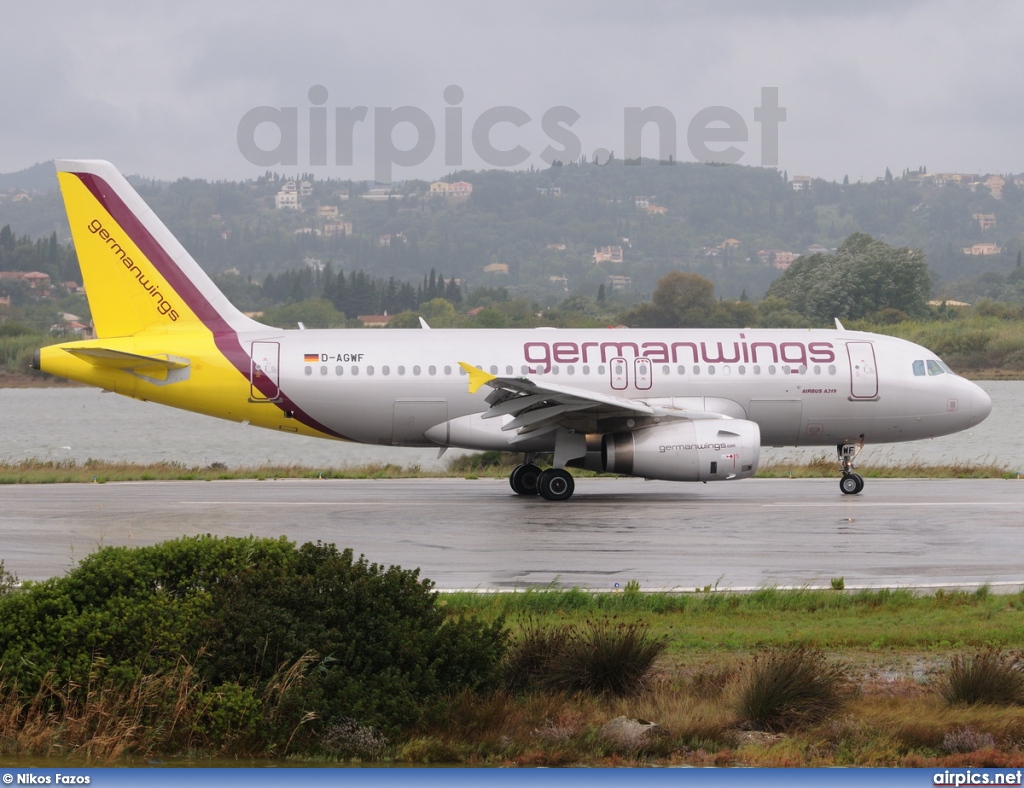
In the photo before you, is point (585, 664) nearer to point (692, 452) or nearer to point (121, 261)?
point (692, 452)

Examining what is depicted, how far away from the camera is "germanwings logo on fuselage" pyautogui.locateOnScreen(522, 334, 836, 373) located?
27188 millimetres

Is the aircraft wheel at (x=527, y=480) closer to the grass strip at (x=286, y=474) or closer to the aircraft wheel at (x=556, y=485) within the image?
the aircraft wheel at (x=556, y=485)

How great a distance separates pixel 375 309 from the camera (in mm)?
129500

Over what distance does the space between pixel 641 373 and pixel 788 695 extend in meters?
17.8

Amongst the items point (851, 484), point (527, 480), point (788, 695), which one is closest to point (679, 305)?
point (851, 484)

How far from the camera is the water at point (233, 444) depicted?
51.9 meters

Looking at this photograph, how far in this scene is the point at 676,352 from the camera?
27297 mm

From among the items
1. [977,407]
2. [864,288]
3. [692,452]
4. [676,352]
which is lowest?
[692,452]

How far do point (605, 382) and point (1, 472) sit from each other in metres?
17.1

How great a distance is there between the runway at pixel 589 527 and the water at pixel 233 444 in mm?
17167

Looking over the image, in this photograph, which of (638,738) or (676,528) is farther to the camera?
(676,528)

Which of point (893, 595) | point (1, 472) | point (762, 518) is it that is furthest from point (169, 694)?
point (1, 472)

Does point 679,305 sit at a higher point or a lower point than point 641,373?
higher

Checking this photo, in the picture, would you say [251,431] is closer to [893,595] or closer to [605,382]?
[605,382]
